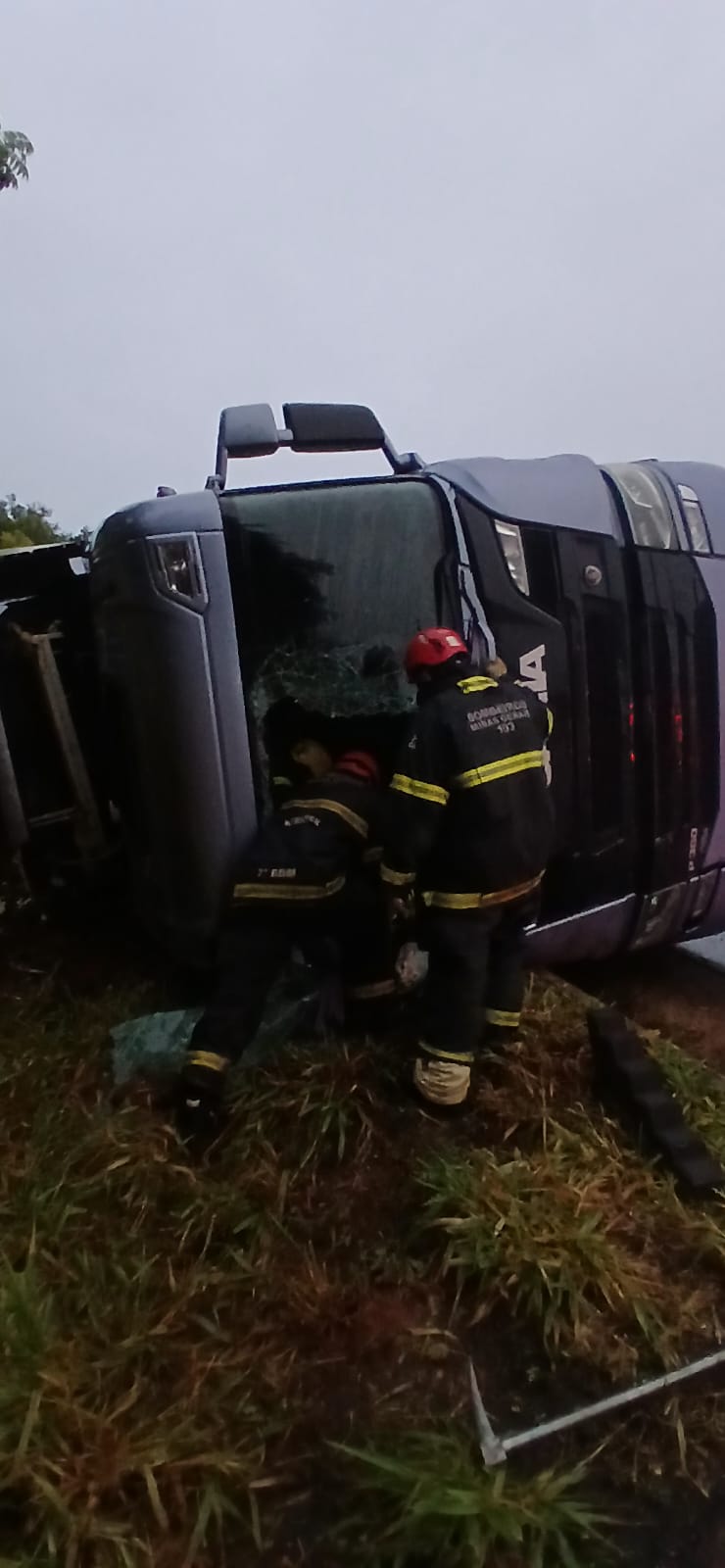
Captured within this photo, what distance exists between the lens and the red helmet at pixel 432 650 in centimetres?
262

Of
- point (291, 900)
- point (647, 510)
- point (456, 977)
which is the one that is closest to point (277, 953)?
point (291, 900)

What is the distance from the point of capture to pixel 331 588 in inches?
107

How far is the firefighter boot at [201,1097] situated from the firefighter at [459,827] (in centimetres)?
51

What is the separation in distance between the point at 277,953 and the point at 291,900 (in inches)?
6.9

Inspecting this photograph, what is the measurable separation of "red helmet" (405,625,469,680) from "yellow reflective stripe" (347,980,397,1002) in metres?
0.88

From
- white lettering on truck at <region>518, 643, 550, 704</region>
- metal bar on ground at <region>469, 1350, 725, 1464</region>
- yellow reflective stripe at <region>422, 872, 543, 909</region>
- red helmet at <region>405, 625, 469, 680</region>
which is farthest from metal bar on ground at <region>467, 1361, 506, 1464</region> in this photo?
white lettering on truck at <region>518, 643, 550, 704</region>

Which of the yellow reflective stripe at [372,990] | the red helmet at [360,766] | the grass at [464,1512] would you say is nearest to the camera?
the grass at [464,1512]

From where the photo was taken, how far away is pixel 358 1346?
2115mm

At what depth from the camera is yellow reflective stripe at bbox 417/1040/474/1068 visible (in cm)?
271

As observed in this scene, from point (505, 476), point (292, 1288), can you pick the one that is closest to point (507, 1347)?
point (292, 1288)

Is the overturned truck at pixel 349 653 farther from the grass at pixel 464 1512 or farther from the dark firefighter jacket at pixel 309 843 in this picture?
the grass at pixel 464 1512

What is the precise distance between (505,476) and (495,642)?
0.50 metres

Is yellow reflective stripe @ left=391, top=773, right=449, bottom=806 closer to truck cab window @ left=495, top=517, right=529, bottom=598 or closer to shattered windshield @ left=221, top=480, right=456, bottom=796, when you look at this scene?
shattered windshield @ left=221, top=480, right=456, bottom=796

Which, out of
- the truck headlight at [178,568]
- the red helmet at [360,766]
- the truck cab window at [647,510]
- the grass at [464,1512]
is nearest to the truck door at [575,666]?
the truck cab window at [647,510]
